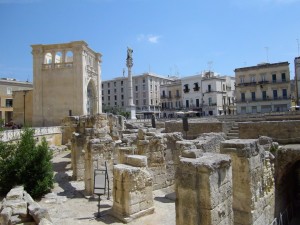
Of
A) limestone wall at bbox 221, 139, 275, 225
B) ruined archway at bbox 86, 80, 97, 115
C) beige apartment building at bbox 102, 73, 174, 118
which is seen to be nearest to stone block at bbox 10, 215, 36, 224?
limestone wall at bbox 221, 139, 275, 225

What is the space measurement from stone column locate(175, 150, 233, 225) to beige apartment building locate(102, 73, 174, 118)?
60.0 m

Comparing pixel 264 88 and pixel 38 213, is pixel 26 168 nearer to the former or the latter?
pixel 38 213

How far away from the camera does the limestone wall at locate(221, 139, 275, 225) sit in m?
7.16

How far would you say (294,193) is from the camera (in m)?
12.8

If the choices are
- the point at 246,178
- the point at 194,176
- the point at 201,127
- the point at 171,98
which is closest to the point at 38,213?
the point at 194,176

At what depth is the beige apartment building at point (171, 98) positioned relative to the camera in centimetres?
6262

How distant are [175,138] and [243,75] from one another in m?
38.1

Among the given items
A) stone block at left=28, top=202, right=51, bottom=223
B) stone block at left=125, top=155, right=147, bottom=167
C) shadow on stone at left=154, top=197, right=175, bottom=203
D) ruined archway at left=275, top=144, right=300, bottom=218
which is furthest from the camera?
ruined archway at left=275, top=144, right=300, bottom=218

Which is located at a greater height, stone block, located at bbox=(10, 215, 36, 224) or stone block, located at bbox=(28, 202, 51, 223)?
stone block, located at bbox=(28, 202, 51, 223)

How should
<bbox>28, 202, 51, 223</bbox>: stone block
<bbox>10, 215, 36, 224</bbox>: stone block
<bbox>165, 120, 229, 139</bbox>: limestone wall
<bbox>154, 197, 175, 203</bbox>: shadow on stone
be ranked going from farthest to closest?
<bbox>165, 120, 229, 139</bbox>: limestone wall
<bbox>154, 197, 175, 203</bbox>: shadow on stone
<bbox>10, 215, 36, 224</bbox>: stone block
<bbox>28, 202, 51, 223</bbox>: stone block

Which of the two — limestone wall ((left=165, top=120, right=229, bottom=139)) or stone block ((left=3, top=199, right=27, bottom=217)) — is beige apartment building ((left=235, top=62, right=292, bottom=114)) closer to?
limestone wall ((left=165, top=120, right=229, bottom=139))

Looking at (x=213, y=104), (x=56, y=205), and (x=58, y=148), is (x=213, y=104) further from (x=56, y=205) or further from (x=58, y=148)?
(x=56, y=205)

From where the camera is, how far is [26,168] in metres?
10.4

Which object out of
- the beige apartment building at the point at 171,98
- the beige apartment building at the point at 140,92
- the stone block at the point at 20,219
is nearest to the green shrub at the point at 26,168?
the stone block at the point at 20,219
